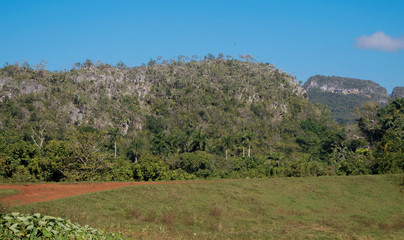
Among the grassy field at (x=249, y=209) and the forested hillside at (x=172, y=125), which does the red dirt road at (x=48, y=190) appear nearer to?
the grassy field at (x=249, y=209)

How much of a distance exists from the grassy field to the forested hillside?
11183 mm

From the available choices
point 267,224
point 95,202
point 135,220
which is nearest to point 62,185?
point 95,202

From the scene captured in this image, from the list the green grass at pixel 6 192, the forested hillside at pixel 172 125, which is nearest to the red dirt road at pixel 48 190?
the green grass at pixel 6 192

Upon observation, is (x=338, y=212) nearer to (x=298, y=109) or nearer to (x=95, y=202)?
(x=95, y=202)

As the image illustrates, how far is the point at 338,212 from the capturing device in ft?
71.2

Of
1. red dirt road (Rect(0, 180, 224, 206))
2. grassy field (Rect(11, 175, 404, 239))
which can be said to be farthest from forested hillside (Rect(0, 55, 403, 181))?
grassy field (Rect(11, 175, 404, 239))

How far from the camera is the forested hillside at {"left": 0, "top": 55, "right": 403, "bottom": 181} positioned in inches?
1310

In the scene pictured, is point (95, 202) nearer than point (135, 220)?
No

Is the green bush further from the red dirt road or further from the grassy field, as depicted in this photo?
the red dirt road

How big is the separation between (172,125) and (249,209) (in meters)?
61.5

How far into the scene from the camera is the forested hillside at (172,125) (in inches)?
1310

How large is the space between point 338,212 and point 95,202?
12727 millimetres

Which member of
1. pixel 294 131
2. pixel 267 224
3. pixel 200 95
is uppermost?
pixel 200 95

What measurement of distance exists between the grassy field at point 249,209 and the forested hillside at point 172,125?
11.2 metres
